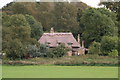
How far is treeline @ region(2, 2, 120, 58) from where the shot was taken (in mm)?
34094

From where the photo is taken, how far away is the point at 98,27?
4453 cm

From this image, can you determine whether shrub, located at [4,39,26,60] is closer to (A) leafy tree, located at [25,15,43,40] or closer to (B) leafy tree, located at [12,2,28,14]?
(A) leafy tree, located at [25,15,43,40]

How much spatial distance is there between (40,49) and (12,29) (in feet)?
12.1

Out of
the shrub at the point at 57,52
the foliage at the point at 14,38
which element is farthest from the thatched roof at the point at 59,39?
the foliage at the point at 14,38

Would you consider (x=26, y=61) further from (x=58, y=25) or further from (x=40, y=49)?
(x=58, y=25)

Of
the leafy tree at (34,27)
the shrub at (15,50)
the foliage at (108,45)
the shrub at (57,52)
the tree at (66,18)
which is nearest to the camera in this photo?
the shrub at (15,50)

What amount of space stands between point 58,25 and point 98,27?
386 inches

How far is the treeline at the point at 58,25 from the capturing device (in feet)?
112

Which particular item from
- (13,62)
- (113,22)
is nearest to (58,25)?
(113,22)

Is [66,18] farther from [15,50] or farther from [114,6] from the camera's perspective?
[114,6]

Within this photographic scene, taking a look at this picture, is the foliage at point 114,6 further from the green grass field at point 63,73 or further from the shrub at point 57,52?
the shrub at point 57,52

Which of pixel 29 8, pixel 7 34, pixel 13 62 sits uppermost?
pixel 29 8

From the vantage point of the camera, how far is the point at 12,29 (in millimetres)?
34750

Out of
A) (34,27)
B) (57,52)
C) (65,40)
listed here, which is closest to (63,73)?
(57,52)
